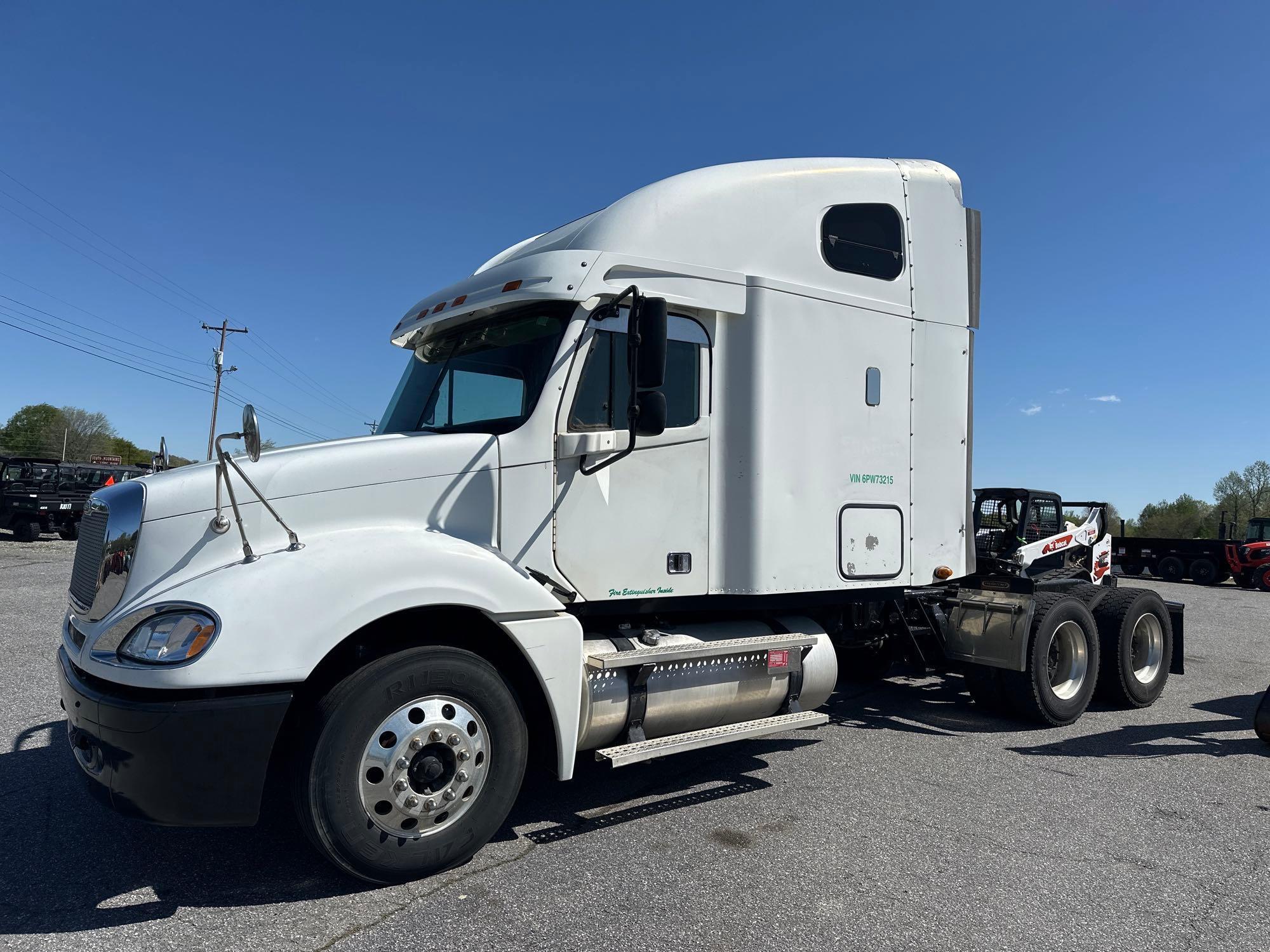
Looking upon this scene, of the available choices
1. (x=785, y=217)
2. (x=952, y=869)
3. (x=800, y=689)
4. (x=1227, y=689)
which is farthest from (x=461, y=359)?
(x=1227, y=689)

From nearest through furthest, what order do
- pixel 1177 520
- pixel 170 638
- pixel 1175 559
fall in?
pixel 170 638 < pixel 1175 559 < pixel 1177 520

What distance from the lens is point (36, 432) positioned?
95.9 metres

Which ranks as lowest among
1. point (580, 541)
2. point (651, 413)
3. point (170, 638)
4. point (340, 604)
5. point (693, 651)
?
point (693, 651)

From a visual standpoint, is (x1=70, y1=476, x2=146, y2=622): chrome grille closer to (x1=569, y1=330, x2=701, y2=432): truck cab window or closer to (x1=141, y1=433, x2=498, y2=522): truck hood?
(x1=141, y1=433, x2=498, y2=522): truck hood

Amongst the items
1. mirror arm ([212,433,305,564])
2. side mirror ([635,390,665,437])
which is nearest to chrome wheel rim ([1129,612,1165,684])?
side mirror ([635,390,665,437])

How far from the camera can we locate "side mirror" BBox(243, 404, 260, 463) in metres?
3.14

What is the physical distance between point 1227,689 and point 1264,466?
243ft

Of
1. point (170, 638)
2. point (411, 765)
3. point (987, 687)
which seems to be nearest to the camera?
point (170, 638)

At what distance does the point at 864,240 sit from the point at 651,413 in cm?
235

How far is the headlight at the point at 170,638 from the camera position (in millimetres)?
3061

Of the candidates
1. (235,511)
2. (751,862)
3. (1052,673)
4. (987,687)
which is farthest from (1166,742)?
(235,511)

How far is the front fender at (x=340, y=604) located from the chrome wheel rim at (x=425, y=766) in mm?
383

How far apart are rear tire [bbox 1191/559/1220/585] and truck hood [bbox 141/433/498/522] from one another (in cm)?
2922

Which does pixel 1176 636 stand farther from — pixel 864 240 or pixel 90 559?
pixel 90 559
